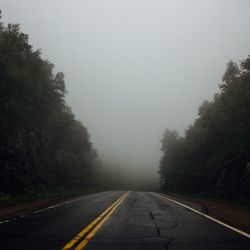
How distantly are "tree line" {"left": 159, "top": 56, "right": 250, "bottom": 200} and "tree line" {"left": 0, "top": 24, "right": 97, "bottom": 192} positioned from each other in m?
19.6

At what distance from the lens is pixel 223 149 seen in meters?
54.4

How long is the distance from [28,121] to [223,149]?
26754mm

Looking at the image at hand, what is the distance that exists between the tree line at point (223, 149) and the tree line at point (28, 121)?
19552mm

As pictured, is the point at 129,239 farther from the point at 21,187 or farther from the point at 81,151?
the point at 81,151

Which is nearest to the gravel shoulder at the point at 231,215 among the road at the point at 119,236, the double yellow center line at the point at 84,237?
the road at the point at 119,236

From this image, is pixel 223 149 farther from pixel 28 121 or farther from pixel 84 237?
pixel 84 237

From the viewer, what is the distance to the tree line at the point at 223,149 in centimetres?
3691

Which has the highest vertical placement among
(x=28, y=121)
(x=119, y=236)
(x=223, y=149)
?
(x=28, y=121)

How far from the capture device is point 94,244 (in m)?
9.00

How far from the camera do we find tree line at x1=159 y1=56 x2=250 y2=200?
36.9 m

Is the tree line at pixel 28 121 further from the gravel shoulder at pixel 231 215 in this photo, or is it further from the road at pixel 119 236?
the road at pixel 119 236

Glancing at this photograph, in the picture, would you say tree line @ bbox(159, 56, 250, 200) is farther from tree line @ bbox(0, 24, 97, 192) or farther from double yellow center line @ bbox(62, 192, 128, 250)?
double yellow center line @ bbox(62, 192, 128, 250)

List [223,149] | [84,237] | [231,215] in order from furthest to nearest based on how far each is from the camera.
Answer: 1. [223,149]
2. [231,215]
3. [84,237]

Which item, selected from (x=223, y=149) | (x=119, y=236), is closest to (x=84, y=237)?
(x=119, y=236)
